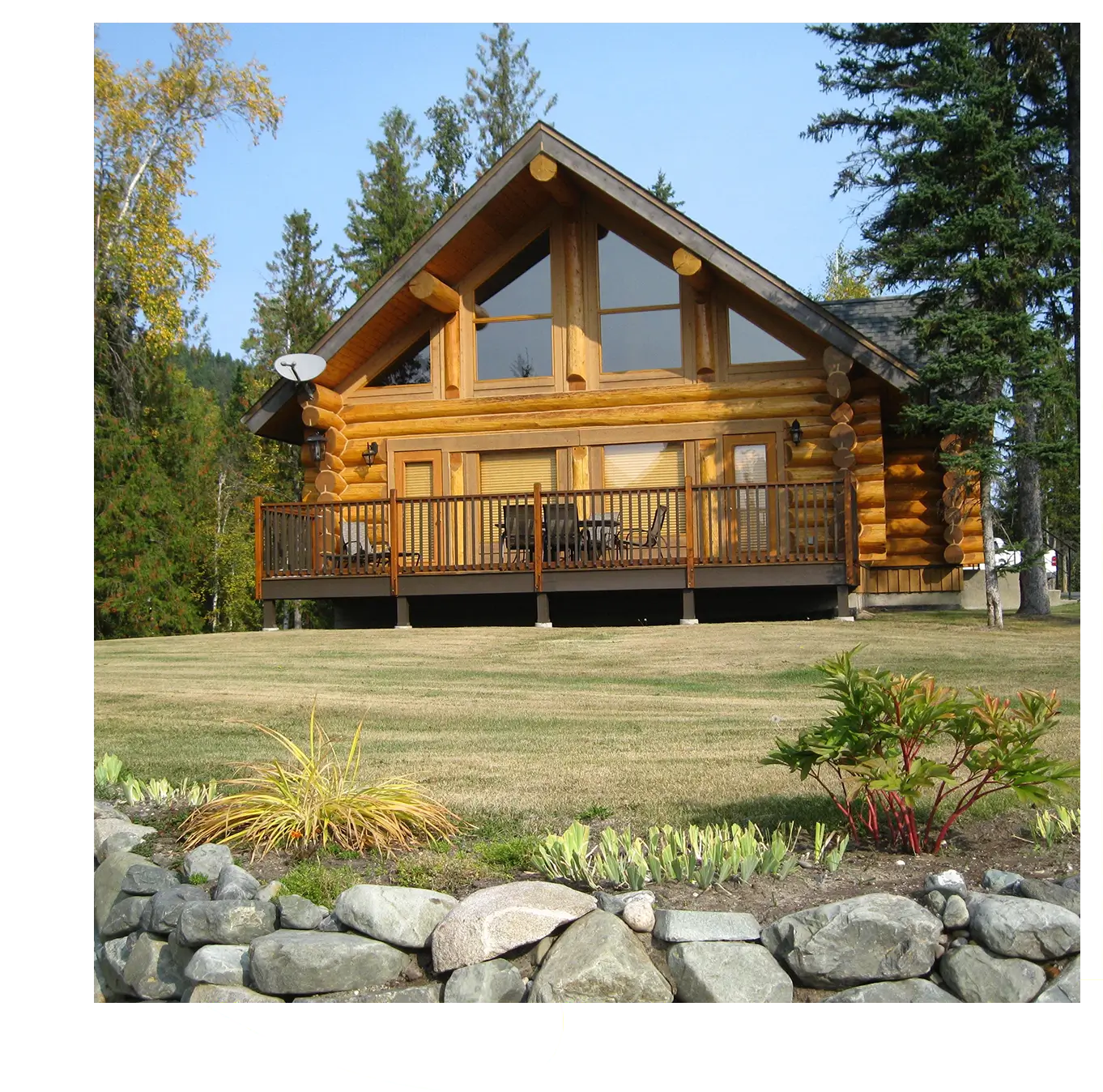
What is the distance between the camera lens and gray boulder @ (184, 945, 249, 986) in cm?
434

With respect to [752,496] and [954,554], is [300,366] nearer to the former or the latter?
[752,496]

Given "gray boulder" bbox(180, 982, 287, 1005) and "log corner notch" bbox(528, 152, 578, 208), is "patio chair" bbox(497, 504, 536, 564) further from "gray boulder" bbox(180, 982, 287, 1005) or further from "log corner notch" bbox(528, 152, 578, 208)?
"gray boulder" bbox(180, 982, 287, 1005)

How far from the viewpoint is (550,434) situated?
793 centimetres

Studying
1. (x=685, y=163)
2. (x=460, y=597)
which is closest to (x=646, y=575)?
(x=460, y=597)

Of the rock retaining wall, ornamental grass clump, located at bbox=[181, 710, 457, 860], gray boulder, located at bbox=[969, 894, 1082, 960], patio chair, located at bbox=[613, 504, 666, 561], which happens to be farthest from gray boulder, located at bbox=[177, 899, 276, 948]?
patio chair, located at bbox=[613, 504, 666, 561]

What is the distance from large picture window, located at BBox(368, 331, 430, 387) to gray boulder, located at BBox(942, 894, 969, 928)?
5.83m

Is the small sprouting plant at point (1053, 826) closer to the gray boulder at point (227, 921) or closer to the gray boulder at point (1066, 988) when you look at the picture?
the gray boulder at point (1066, 988)

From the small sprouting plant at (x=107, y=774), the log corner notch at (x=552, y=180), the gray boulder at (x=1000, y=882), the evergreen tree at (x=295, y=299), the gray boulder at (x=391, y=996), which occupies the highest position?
the log corner notch at (x=552, y=180)

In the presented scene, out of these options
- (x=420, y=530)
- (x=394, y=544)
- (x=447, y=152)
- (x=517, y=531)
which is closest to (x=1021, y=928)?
(x=517, y=531)

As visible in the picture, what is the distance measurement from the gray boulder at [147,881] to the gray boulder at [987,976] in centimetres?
317

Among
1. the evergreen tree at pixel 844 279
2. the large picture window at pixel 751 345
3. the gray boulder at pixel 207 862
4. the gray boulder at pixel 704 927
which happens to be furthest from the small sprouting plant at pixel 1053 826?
the large picture window at pixel 751 345

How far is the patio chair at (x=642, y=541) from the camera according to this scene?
6633mm

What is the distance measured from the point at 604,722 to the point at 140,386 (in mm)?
3604

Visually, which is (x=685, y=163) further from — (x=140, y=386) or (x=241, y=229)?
(x=140, y=386)
